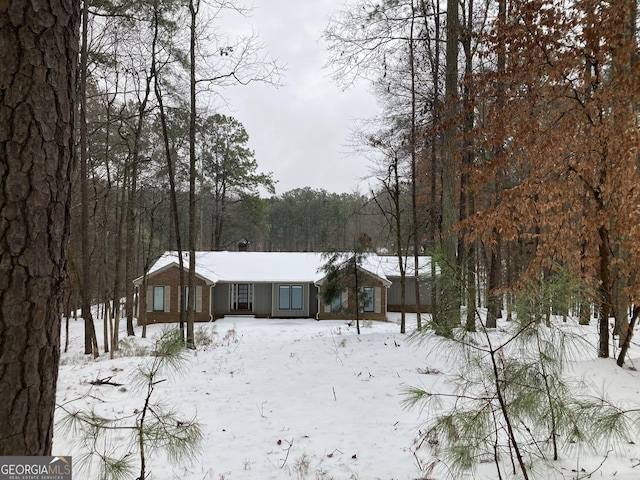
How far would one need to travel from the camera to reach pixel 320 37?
8133 millimetres

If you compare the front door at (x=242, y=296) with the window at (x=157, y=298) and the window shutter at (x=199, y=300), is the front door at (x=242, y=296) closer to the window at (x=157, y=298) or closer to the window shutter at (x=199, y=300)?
the window shutter at (x=199, y=300)

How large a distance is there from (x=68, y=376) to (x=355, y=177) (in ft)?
27.6

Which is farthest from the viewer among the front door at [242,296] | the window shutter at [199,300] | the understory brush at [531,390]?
the front door at [242,296]

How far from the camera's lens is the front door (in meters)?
17.4

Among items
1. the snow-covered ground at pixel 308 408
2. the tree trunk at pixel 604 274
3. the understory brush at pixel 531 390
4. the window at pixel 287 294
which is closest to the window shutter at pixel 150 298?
the window at pixel 287 294

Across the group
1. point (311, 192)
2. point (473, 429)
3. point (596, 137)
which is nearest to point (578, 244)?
point (596, 137)

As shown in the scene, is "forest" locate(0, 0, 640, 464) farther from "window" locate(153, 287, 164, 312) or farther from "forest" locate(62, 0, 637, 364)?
"window" locate(153, 287, 164, 312)

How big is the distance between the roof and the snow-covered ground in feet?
29.3

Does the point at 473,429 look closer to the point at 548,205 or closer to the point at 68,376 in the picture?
the point at 548,205

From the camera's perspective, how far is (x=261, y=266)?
18.1m

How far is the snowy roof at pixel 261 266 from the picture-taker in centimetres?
1669

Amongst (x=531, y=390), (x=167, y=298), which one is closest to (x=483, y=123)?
(x=531, y=390)
